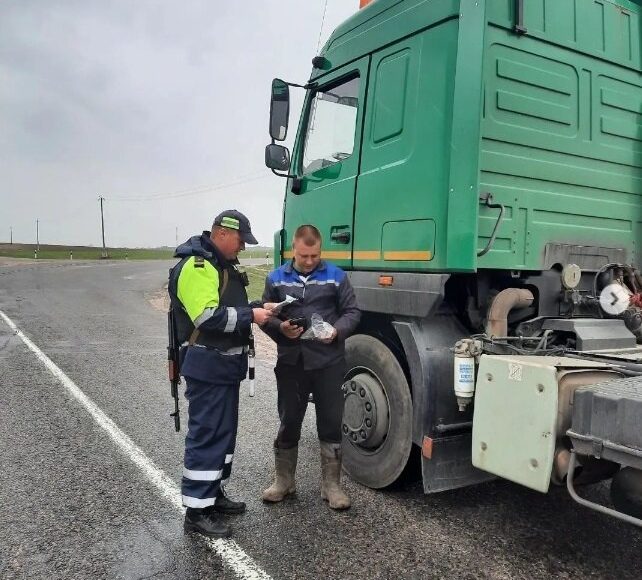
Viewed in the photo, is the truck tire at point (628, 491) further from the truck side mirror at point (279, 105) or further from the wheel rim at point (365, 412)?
the truck side mirror at point (279, 105)

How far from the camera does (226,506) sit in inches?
133

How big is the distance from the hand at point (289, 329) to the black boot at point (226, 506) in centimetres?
106

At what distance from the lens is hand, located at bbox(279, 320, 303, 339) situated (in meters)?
3.14

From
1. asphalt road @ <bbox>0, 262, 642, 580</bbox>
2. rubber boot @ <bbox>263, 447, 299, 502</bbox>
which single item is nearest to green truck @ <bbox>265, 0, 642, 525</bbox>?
asphalt road @ <bbox>0, 262, 642, 580</bbox>

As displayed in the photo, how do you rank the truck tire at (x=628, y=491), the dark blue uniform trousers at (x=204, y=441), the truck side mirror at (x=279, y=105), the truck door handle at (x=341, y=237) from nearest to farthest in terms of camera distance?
1. the truck tire at (x=628, y=491)
2. the dark blue uniform trousers at (x=204, y=441)
3. the truck door handle at (x=341, y=237)
4. the truck side mirror at (x=279, y=105)

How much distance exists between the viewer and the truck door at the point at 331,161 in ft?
13.0

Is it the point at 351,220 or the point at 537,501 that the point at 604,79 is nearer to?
the point at 351,220

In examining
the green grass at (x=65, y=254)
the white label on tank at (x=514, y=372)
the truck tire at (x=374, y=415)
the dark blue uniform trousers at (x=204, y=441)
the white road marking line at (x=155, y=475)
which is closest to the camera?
the white label on tank at (x=514, y=372)

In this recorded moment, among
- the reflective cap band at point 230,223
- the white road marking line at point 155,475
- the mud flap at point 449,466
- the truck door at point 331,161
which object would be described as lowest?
the white road marking line at point 155,475

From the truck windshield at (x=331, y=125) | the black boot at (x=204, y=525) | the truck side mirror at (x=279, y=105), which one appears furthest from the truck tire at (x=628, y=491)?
the truck side mirror at (x=279, y=105)

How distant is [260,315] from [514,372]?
136 centimetres

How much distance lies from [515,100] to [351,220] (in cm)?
127

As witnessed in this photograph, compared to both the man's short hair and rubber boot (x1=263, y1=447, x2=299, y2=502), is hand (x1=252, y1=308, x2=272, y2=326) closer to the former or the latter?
the man's short hair

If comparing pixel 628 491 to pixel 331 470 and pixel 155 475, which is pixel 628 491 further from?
pixel 155 475
